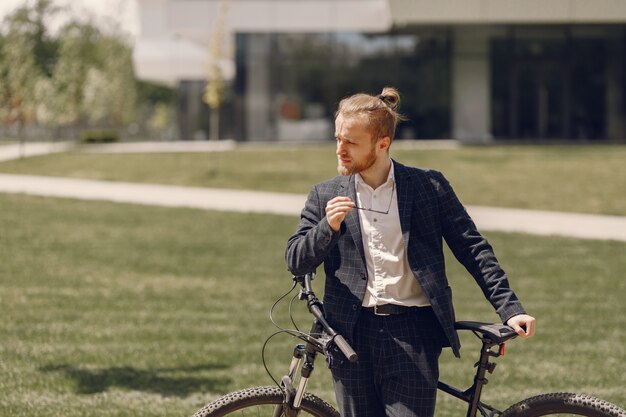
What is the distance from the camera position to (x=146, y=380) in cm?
749

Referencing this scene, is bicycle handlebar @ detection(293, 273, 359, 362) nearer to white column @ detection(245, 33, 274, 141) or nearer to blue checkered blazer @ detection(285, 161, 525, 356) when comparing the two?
blue checkered blazer @ detection(285, 161, 525, 356)

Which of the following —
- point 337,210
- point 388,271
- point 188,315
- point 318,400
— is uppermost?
point 337,210

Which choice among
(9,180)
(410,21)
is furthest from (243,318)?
(410,21)

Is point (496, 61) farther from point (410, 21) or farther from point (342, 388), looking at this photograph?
point (342, 388)

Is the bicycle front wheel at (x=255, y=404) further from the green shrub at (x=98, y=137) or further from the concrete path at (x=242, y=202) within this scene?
the green shrub at (x=98, y=137)

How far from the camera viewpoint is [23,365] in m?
7.78

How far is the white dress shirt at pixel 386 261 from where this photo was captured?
12.8 feet

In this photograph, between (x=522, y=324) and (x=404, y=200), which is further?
(x=404, y=200)

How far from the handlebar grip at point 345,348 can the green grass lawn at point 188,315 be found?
10.3ft

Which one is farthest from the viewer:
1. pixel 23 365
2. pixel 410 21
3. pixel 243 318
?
pixel 410 21

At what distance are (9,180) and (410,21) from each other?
1693 cm

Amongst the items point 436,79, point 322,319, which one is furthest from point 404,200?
point 436,79

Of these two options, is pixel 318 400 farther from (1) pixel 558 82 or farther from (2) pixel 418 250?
(1) pixel 558 82

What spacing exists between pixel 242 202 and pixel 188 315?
10679 millimetres
